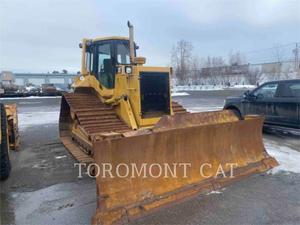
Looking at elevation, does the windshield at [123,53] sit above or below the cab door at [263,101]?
above

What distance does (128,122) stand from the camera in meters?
6.19

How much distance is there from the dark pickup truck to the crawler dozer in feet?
9.70

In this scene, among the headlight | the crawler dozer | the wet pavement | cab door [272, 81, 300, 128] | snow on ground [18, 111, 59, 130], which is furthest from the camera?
snow on ground [18, 111, 59, 130]

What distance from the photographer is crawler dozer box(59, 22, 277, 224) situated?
3.72 meters

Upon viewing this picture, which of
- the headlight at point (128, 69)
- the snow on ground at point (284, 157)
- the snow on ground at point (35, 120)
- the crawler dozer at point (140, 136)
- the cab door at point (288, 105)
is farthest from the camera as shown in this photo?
the snow on ground at point (35, 120)

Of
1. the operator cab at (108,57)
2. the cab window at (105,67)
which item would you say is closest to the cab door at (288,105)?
the operator cab at (108,57)

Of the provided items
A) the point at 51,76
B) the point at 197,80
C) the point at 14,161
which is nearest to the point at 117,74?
the point at 14,161

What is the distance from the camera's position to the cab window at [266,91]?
8.91 meters

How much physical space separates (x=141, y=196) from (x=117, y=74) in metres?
3.41

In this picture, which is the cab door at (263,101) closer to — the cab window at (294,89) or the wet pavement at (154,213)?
the cab window at (294,89)

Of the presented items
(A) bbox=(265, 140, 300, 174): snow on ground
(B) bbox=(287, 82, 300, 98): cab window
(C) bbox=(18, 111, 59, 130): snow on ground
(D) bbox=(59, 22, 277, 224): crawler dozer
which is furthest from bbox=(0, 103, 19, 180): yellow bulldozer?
(B) bbox=(287, 82, 300, 98): cab window

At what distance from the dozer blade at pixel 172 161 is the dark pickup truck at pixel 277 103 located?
3041 mm

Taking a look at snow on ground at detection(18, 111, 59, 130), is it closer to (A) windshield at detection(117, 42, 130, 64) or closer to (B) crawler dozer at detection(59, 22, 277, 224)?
(B) crawler dozer at detection(59, 22, 277, 224)

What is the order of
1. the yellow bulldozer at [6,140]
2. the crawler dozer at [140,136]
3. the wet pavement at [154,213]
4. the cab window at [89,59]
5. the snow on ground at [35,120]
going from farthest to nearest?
the snow on ground at [35,120], the cab window at [89,59], the yellow bulldozer at [6,140], the crawler dozer at [140,136], the wet pavement at [154,213]
